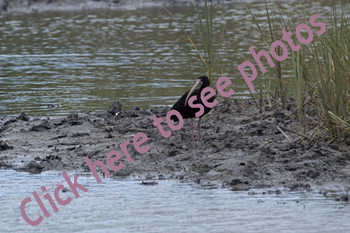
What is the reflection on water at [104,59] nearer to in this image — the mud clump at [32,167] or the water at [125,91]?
the water at [125,91]

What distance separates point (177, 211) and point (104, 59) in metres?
13.8

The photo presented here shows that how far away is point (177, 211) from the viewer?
544 centimetres

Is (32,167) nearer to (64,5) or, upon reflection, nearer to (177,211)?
(177,211)

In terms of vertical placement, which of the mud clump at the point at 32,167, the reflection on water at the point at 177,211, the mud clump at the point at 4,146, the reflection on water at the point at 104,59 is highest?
the reflection on water at the point at 177,211

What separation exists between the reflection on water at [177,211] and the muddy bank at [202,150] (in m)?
0.44

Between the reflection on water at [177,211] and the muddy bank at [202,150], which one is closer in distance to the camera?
the reflection on water at [177,211]

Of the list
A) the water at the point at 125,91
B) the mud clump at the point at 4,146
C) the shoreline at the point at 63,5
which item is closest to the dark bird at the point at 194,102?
the water at the point at 125,91

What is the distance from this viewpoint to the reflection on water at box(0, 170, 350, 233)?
5000mm

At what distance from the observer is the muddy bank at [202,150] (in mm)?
6340

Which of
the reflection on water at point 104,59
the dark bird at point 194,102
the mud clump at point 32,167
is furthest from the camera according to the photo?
the reflection on water at point 104,59

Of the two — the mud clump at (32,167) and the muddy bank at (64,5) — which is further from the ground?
the mud clump at (32,167)

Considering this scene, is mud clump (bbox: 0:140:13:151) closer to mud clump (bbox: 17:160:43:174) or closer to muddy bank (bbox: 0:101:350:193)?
muddy bank (bbox: 0:101:350:193)

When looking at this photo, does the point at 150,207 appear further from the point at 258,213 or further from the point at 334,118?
the point at 334,118

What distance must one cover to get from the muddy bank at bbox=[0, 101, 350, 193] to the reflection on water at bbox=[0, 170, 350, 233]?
0.44 metres
